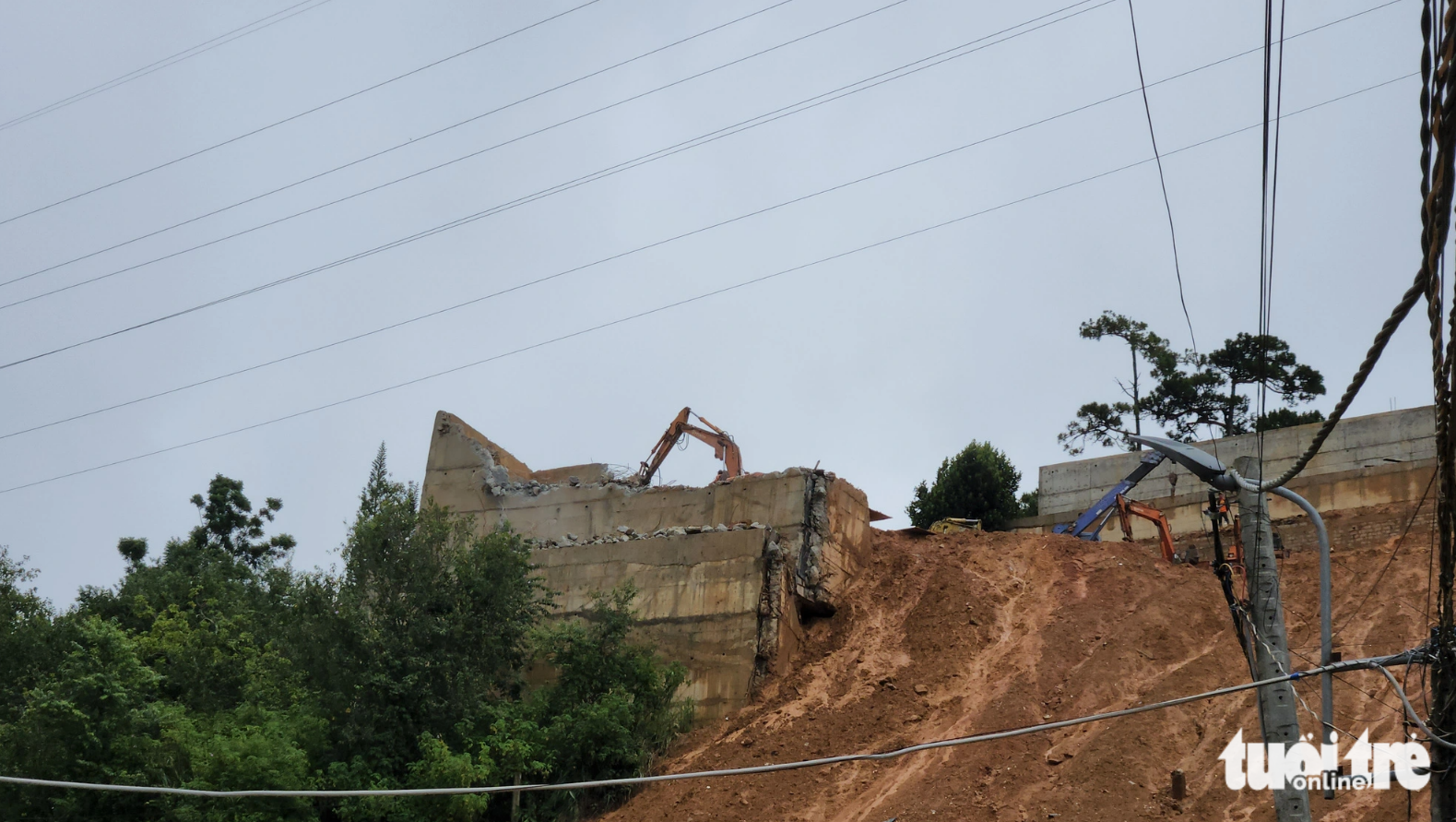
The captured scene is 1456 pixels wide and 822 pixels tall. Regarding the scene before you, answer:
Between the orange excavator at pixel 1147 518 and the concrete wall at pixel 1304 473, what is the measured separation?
8.79ft

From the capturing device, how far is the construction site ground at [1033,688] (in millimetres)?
19578

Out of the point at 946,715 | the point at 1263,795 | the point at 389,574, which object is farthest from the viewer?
the point at 389,574

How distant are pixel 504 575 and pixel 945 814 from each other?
9.57 metres

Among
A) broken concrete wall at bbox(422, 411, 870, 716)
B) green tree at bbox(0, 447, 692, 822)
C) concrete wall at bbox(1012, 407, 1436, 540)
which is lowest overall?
green tree at bbox(0, 447, 692, 822)

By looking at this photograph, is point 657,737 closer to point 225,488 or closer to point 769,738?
point 769,738

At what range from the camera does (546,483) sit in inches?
1252

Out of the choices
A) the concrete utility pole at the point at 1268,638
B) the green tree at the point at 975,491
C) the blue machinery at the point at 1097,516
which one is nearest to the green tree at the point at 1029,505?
the green tree at the point at 975,491

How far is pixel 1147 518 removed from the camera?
29.9 metres

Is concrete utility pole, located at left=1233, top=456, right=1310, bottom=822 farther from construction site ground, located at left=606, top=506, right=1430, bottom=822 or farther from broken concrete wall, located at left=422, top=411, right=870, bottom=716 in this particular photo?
broken concrete wall, located at left=422, top=411, right=870, bottom=716

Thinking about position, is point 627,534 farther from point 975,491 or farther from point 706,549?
point 975,491

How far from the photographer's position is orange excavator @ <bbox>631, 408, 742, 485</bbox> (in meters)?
33.3

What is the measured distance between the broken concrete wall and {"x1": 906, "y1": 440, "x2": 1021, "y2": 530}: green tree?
15724 millimetres

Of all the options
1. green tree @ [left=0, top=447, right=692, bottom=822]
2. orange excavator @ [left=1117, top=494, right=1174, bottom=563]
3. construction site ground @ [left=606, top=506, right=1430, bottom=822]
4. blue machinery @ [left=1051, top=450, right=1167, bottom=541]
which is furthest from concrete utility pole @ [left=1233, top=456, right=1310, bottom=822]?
blue machinery @ [left=1051, top=450, right=1167, bottom=541]

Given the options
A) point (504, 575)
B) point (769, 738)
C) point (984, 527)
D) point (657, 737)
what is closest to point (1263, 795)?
point (769, 738)
